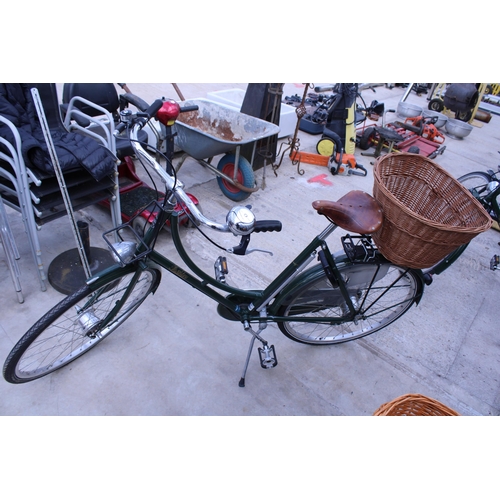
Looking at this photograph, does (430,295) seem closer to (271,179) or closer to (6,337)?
(271,179)

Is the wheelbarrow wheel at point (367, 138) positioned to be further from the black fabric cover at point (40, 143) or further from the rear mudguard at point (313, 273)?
the black fabric cover at point (40, 143)

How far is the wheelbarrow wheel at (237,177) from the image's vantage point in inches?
152

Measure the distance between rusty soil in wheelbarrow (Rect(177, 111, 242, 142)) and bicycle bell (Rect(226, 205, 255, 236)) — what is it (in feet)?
9.38

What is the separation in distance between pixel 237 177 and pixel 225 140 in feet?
1.42

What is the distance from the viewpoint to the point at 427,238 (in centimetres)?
169

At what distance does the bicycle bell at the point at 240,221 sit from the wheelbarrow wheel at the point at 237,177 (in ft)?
8.13

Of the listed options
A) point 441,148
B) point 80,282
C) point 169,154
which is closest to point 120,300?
point 80,282

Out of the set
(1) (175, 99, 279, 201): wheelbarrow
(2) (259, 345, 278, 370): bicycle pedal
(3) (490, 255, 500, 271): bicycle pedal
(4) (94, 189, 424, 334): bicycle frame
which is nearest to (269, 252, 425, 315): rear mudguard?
(4) (94, 189, 424, 334): bicycle frame

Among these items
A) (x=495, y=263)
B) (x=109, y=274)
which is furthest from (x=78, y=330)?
(x=495, y=263)

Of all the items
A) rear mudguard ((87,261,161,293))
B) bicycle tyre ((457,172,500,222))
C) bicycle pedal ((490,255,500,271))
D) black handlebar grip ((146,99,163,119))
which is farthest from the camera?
bicycle tyre ((457,172,500,222))

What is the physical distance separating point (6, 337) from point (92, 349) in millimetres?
543

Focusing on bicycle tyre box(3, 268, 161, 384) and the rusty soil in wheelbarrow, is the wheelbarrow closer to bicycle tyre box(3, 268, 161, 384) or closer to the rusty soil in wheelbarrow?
the rusty soil in wheelbarrow

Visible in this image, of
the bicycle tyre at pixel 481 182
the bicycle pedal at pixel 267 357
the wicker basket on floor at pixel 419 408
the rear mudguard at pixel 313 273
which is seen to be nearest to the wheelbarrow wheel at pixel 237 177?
the rear mudguard at pixel 313 273

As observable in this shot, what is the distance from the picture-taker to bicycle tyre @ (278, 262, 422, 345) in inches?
86.9
